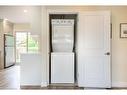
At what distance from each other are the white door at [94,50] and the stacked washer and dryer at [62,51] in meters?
0.47

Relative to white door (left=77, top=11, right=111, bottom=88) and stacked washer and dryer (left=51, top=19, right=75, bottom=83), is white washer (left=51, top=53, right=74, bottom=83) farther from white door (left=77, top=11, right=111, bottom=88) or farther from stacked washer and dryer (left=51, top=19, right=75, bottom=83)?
white door (left=77, top=11, right=111, bottom=88)

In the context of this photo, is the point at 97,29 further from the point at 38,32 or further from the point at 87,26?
the point at 38,32

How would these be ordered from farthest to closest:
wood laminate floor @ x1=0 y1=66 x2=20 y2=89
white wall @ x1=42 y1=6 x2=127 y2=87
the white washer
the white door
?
the white washer, wood laminate floor @ x1=0 y1=66 x2=20 y2=89, white wall @ x1=42 y1=6 x2=127 y2=87, the white door

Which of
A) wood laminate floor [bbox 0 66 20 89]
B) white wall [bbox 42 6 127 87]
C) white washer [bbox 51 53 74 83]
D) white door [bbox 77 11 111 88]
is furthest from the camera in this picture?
white washer [bbox 51 53 74 83]

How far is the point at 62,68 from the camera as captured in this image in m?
6.12

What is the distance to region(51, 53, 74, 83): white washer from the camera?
6.09 m

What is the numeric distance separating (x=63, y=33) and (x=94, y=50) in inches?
45.2

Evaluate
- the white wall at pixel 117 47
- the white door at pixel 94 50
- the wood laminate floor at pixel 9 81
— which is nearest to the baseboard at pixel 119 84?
the white wall at pixel 117 47

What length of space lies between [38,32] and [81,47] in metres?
1.40

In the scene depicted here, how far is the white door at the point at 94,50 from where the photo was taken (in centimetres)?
559

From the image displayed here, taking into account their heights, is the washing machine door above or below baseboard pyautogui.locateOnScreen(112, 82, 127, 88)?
above

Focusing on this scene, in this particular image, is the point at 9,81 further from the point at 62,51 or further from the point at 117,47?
the point at 117,47

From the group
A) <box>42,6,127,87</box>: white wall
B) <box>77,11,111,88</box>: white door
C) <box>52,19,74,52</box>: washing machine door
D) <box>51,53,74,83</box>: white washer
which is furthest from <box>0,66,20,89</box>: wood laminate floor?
<box>42,6,127,87</box>: white wall
